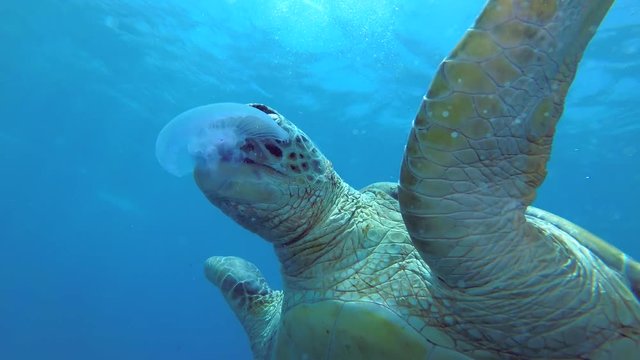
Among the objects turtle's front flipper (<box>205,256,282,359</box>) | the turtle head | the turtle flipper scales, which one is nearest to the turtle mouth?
the turtle head

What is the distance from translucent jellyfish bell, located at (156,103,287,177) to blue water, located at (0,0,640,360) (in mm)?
9758

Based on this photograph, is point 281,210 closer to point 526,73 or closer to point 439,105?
point 439,105

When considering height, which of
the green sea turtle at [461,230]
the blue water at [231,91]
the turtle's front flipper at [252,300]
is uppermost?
the blue water at [231,91]

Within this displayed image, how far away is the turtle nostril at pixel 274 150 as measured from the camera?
183cm

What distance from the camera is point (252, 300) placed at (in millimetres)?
2936

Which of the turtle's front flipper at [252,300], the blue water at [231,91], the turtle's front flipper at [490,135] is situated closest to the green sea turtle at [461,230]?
the turtle's front flipper at [490,135]

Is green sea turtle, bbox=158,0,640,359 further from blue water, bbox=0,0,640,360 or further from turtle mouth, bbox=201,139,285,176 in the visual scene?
blue water, bbox=0,0,640,360

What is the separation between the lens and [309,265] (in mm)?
2010

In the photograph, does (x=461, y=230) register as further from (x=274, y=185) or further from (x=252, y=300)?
(x=252, y=300)

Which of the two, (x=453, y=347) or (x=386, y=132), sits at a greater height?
(x=386, y=132)

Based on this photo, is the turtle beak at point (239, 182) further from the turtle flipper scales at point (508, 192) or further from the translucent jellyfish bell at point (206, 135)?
the turtle flipper scales at point (508, 192)

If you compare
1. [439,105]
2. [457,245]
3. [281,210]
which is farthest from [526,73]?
[281,210]

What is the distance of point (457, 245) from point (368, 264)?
600 mm

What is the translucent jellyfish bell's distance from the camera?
161 centimetres
